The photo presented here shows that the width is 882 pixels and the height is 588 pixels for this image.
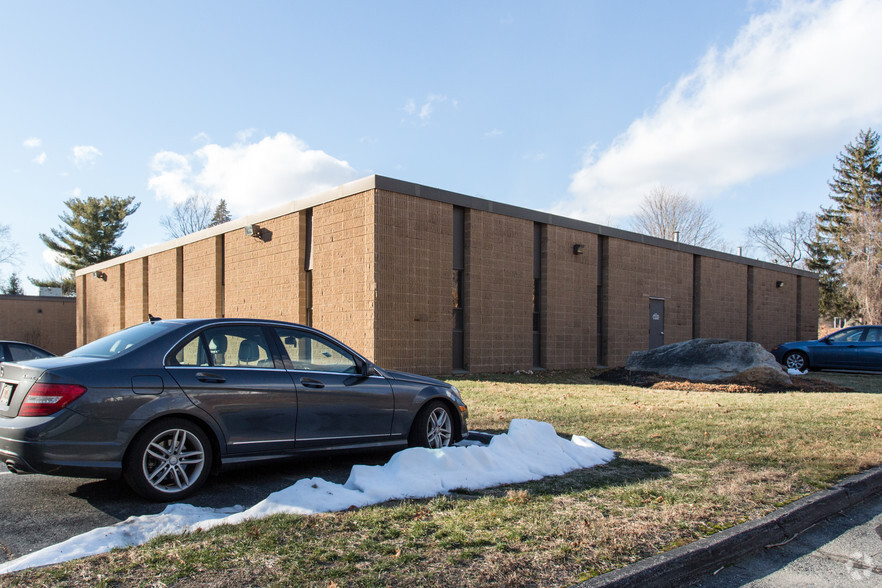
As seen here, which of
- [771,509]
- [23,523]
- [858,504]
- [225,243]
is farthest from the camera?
[225,243]

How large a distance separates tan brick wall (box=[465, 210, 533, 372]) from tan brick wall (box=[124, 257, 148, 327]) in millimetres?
16768

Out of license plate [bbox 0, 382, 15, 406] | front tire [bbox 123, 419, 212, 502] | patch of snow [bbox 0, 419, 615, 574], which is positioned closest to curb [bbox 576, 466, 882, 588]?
patch of snow [bbox 0, 419, 615, 574]

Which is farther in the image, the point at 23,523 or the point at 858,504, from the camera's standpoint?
the point at 858,504

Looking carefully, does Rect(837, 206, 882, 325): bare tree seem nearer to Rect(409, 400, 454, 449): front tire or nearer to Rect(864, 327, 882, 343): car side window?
Rect(864, 327, 882, 343): car side window

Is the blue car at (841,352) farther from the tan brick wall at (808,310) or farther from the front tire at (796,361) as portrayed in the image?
the tan brick wall at (808,310)

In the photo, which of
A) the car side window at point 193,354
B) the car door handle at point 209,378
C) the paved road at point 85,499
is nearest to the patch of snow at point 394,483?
the paved road at point 85,499

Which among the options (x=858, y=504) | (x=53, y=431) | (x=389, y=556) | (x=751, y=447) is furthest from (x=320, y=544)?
(x=751, y=447)

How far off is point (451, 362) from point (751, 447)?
10120mm

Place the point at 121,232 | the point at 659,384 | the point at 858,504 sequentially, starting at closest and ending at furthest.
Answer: the point at 858,504, the point at 659,384, the point at 121,232

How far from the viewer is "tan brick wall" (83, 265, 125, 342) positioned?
30391 mm

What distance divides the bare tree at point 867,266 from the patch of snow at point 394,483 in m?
49.1

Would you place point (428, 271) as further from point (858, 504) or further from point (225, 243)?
point (858, 504)

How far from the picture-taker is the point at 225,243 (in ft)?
72.8

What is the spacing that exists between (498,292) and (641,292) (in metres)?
7.72
